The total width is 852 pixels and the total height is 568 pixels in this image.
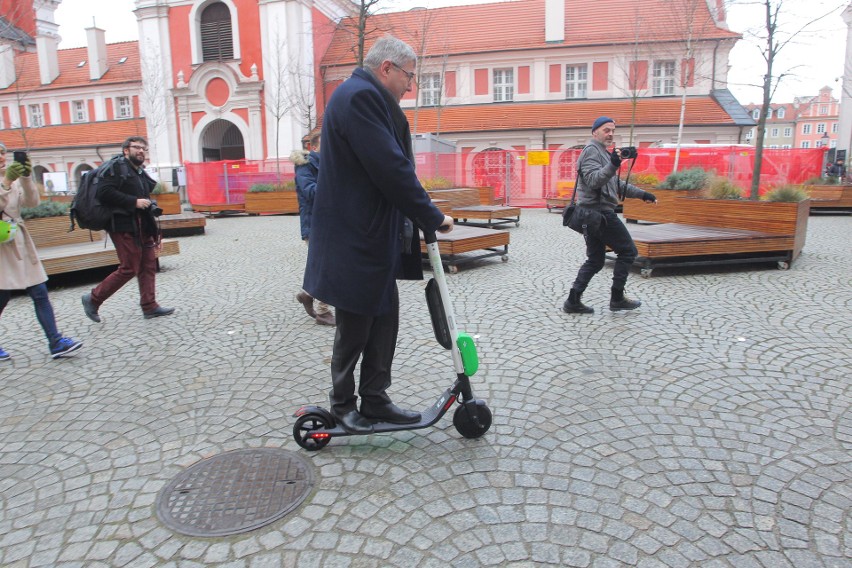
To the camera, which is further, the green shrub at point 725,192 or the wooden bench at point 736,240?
the green shrub at point 725,192

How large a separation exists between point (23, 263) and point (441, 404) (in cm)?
374

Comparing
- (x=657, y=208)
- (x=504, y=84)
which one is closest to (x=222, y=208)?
(x=657, y=208)

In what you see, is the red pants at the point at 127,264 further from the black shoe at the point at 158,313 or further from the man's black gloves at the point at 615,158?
the man's black gloves at the point at 615,158

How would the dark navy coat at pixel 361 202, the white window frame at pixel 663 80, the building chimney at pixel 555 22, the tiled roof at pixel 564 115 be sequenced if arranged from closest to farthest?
the dark navy coat at pixel 361 202 < the tiled roof at pixel 564 115 < the white window frame at pixel 663 80 < the building chimney at pixel 555 22

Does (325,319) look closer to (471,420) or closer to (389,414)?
(389,414)

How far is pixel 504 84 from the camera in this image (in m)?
33.2

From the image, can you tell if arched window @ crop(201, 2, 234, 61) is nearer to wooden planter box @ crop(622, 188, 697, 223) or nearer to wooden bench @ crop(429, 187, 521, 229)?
wooden bench @ crop(429, 187, 521, 229)

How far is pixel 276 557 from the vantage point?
2361 mm

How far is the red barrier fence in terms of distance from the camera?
2098 centimetres

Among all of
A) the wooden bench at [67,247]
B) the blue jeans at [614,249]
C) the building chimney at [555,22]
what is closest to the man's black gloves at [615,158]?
the blue jeans at [614,249]

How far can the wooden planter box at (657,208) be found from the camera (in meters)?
13.8

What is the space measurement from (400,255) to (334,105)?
0.81 meters

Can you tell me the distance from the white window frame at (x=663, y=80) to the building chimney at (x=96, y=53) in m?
35.7

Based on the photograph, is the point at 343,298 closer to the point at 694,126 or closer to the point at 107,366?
the point at 107,366
